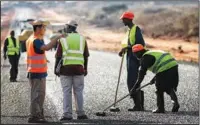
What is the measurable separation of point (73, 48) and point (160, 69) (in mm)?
1756

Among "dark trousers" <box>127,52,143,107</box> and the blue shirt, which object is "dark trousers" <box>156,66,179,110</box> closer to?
"dark trousers" <box>127,52,143,107</box>

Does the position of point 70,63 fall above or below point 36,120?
above

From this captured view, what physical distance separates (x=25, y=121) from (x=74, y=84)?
1010 mm

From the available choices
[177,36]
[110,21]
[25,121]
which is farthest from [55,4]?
[25,121]

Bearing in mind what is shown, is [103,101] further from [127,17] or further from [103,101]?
[127,17]

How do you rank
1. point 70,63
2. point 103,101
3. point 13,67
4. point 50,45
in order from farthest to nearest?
point 13,67 < point 103,101 < point 70,63 < point 50,45

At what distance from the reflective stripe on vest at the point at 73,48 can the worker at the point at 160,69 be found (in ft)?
3.81

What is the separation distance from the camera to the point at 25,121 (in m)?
9.18

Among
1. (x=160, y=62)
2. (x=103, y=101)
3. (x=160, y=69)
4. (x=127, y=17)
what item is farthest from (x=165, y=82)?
(x=103, y=101)

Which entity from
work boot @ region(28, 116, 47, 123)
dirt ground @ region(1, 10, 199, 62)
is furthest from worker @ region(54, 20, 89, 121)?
dirt ground @ region(1, 10, 199, 62)

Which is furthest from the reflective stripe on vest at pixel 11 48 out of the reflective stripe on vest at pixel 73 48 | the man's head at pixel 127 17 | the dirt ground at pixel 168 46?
the dirt ground at pixel 168 46

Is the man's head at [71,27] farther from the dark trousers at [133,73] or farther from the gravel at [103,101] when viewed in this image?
the dark trousers at [133,73]

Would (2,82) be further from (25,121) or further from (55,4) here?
(55,4)

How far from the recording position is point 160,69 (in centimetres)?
995
